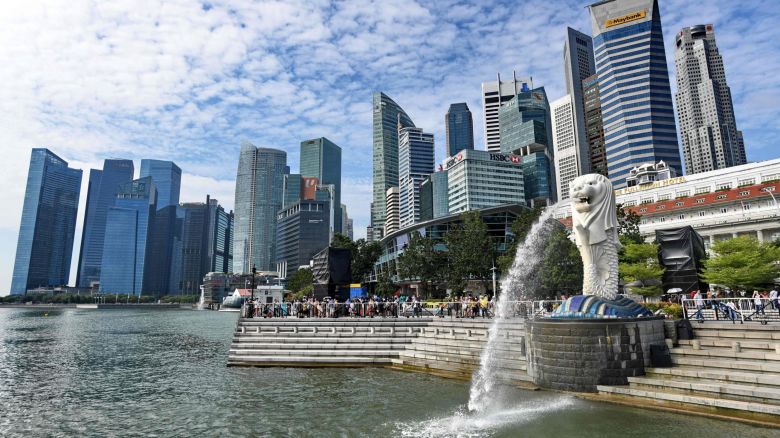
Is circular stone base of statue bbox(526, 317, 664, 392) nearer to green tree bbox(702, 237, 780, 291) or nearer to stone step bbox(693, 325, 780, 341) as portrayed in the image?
stone step bbox(693, 325, 780, 341)

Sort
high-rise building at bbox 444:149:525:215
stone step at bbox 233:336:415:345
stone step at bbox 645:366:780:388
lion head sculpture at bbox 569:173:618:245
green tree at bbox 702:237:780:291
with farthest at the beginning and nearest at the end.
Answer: high-rise building at bbox 444:149:525:215, green tree at bbox 702:237:780:291, stone step at bbox 233:336:415:345, lion head sculpture at bbox 569:173:618:245, stone step at bbox 645:366:780:388

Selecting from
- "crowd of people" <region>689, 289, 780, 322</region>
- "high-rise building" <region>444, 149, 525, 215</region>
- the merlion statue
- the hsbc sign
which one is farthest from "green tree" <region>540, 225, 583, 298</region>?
the hsbc sign

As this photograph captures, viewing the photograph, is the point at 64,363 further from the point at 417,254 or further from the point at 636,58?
the point at 636,58

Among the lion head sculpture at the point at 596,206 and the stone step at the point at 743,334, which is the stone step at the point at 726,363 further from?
the lion head sculpture at the point at 596,206

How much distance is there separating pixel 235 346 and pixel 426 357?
11840 millimetres

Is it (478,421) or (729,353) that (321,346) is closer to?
(478,421)

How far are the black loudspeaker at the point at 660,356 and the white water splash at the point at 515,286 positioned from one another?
6.39m

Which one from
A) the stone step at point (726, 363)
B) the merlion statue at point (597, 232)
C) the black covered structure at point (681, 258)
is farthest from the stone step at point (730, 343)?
the black covered structure at point (681, 258)

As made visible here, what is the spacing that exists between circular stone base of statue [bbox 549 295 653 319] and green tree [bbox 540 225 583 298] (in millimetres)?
18209

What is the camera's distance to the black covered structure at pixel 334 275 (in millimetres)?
37188

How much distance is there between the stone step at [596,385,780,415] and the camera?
13.9 metres

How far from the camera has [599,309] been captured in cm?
1811

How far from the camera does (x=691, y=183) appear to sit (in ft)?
260

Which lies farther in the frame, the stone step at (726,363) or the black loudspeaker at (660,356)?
the black loudspeaker at (660,356)
